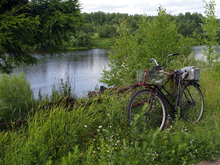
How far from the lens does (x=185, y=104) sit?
3.99m

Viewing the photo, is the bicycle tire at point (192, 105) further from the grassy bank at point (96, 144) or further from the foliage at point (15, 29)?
the foliage at point (15, 29)

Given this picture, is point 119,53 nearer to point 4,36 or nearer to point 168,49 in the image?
point 168,49

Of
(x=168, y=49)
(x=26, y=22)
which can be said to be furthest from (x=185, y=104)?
(x=26, y=22)

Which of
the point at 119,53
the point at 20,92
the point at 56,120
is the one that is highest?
the point at 119,53

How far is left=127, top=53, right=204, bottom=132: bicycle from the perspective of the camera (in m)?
3.04

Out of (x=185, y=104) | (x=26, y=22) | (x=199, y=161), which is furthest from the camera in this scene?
(x=26, y=22)

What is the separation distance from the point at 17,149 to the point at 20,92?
4.66 m

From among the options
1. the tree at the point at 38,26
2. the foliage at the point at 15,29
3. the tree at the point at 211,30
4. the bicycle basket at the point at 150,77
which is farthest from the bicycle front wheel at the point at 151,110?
the tree at the point at 211,30

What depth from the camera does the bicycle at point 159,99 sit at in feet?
9.98

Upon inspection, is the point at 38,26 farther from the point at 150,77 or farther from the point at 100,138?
the point at 100,138

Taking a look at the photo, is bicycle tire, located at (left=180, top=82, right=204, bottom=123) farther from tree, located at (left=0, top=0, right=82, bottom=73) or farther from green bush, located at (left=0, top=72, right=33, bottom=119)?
green bush, located at (left=0, top=72, right=33, bottom=119)

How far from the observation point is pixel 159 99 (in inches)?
126

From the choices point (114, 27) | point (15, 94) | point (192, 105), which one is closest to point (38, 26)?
point (15, 94)

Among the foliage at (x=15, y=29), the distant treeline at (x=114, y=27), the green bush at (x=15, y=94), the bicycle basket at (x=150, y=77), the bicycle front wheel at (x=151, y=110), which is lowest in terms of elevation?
the green bush at (x=15, y=94)
